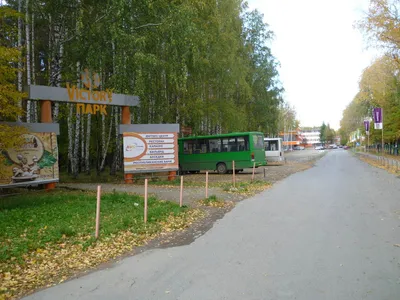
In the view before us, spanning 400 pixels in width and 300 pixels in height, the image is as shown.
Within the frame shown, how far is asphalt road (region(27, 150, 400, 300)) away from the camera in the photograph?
4324 millimetres

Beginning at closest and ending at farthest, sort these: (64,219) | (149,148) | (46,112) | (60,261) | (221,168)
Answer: (60,261) → (64,219) → (46,112) → (149,148) → (221,168)

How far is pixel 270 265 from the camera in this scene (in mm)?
5246

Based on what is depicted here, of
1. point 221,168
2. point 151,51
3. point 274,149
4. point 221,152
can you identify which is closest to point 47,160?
point 151,51

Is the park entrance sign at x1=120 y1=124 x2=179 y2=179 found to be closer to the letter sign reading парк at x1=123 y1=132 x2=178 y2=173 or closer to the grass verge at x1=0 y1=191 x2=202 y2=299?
the letter sign reading парк at x1=123 y1=132 x2=178 y2=173

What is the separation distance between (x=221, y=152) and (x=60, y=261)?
65.6ft

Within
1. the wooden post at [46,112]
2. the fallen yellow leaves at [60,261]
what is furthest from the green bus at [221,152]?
the fallen yellow leaves at [60,261]

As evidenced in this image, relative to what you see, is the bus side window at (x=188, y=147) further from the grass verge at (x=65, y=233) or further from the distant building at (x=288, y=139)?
the distant building at (x=288, y=139)

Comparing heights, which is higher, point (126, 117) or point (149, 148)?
point (126, 117)

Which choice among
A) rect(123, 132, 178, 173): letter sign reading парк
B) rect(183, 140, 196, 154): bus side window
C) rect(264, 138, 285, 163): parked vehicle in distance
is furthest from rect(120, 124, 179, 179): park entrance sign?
rect(264, 138, 285, 163): parked vehicle in distance

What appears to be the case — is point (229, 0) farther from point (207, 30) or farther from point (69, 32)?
point (69, 32)

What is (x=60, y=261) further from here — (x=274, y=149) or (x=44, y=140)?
(x=274, y=149)

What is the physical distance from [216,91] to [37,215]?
19.7 m

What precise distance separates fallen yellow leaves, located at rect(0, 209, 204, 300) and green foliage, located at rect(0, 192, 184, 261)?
200 millimetres

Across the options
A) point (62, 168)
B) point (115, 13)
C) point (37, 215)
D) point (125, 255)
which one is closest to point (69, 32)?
point (115, 13)
